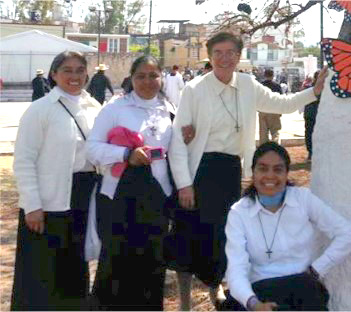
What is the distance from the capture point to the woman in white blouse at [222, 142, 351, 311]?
295 centimetres

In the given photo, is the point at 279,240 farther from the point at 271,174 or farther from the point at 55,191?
the point at 55,191

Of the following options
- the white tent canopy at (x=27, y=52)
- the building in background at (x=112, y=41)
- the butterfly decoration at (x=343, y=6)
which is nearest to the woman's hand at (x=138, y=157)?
the butterfly decoration at (x=343, y=6)

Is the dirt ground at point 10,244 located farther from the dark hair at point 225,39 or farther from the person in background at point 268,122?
the dark hair at point 225,39

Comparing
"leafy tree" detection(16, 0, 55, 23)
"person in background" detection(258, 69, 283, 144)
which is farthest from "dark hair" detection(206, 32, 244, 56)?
"leafy tree" detection(16, 0, 55, 23)

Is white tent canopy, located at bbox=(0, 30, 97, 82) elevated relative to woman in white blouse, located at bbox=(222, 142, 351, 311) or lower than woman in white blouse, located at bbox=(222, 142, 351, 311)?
elevated

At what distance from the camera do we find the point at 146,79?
343 cm

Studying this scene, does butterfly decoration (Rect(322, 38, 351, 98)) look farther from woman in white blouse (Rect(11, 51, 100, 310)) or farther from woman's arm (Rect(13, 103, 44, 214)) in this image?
woman's arm (Rect(13, 103, 44, 214))

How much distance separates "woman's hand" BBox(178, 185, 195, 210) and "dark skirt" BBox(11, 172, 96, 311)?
488mm

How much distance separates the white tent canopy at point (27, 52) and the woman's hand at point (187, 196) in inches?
1296

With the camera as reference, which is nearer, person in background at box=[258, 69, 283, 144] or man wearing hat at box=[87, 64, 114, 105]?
person in background at box=[258, 69, 283, 144]

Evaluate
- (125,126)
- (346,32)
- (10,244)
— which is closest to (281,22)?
(10,244)

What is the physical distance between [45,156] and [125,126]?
0.44m

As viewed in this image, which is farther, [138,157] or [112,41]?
[112,41]

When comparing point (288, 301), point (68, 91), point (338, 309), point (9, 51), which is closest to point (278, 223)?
point (288, 301)
